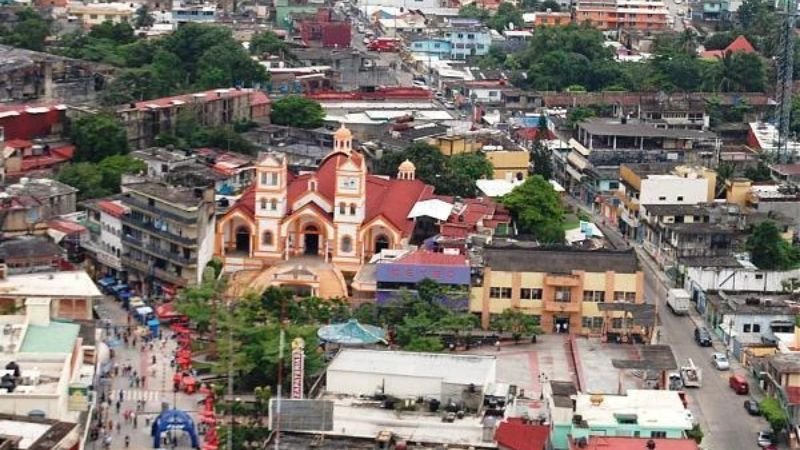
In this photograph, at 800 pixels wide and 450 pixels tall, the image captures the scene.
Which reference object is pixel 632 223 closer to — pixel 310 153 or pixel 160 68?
pixel 310 153

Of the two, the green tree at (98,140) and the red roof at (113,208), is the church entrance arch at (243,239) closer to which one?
the red roof at (113,208)

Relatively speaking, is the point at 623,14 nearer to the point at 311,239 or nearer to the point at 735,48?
the point at 735,48

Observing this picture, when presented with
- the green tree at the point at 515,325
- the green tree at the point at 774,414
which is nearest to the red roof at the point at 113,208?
the green tree at the point at 515,325

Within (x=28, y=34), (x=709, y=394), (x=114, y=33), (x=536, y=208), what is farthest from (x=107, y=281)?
(x=114, y=33)

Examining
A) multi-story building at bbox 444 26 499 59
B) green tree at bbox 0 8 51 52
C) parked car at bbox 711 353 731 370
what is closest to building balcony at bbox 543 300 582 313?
parked car at bbox 711 353 731 370

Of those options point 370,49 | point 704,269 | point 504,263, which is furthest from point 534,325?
point 370,49

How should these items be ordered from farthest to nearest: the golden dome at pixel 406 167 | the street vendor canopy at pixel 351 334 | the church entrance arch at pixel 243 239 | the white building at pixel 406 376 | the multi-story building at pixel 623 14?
the multi-story building at pixel 623 14 < the golden dome at pixel 406 167 < the church entrance arch at pixel 243 239 < the street vendor canopy at pixel 351 334 < the white building at pixel 406 376
